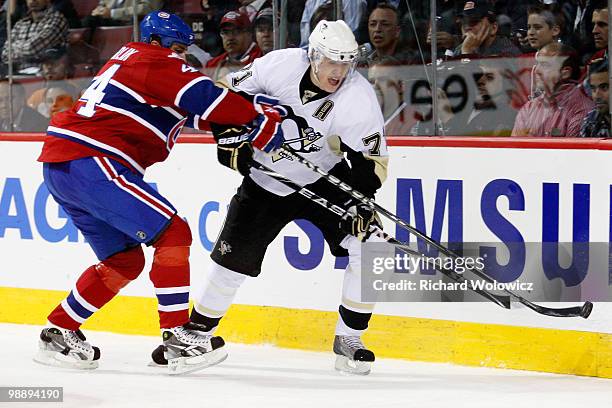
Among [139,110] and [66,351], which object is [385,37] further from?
[66,351]

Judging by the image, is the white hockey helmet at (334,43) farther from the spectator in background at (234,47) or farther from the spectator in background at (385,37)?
the spectator in background at (234,47)

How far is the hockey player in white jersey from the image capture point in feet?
15.4

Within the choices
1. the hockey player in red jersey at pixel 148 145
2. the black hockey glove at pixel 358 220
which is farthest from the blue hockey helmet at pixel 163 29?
the black hockey glove at pixel 358 220

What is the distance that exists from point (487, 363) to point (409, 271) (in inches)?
18.1

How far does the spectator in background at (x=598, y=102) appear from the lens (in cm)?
470

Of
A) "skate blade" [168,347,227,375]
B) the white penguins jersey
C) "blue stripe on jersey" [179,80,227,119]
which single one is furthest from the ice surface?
"blue stripe on jersey" [179,80,227,119]

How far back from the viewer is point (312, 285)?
5254 millimetres

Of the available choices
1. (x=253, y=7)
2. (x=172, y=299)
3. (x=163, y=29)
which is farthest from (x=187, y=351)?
(x=253, y=7)

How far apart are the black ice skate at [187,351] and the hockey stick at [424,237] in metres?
0.68

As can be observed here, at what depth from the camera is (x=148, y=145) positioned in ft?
15.3

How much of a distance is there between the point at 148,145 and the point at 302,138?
0.53 metres

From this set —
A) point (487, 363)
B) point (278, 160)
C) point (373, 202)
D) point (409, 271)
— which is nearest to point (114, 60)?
point (278, 160)

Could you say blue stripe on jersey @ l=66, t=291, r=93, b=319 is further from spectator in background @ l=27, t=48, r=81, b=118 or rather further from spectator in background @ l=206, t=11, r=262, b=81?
spectator in background @ l=27, t=48, r=81, b=118

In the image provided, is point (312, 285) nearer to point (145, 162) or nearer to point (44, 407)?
point (145, 162)
